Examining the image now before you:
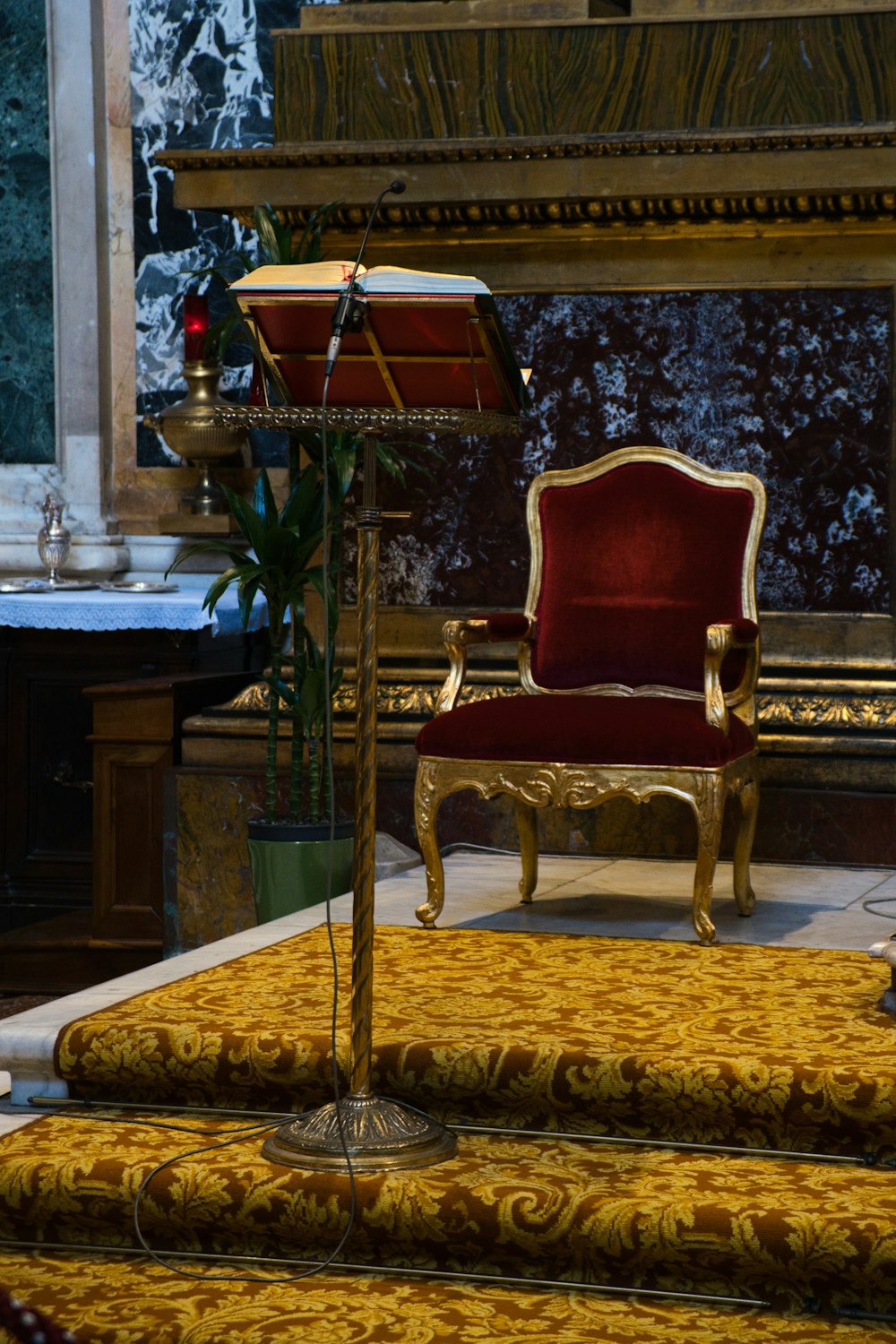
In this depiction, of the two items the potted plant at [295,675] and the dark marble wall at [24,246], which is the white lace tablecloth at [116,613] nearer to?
the potted plant at [295,675]

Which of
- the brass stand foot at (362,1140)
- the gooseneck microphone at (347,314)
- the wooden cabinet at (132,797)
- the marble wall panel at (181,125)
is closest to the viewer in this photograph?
the gooseneck microphone at (347,314)

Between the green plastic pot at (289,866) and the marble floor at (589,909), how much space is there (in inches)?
4.8

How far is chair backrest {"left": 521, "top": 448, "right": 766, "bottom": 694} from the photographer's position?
423cm

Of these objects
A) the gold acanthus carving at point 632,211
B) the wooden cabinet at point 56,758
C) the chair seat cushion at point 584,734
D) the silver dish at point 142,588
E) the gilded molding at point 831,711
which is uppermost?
the gold acanthus carving at point 632,211

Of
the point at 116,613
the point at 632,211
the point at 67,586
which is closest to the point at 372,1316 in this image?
the point at 632,211

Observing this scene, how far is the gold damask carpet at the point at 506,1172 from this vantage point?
2.43 metres

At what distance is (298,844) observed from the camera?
4.43m

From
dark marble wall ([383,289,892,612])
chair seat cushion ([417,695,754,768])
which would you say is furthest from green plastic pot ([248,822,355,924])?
dark marble wall ([383,289,892,612])

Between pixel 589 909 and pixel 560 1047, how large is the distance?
1275 millimetres

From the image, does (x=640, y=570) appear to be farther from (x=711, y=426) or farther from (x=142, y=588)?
(x=142, y=588)

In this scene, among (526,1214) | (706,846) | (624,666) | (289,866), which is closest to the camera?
(526,1214)

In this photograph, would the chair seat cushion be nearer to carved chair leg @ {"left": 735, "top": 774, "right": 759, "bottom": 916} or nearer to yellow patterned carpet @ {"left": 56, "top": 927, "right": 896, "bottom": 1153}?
carved chair leg @ {"left": 735, "top": 774, "right": 759, "bottom": 916}

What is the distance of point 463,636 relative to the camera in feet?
13.6

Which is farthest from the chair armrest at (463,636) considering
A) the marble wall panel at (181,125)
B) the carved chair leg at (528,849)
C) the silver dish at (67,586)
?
the marble wall panel at (181,125)
